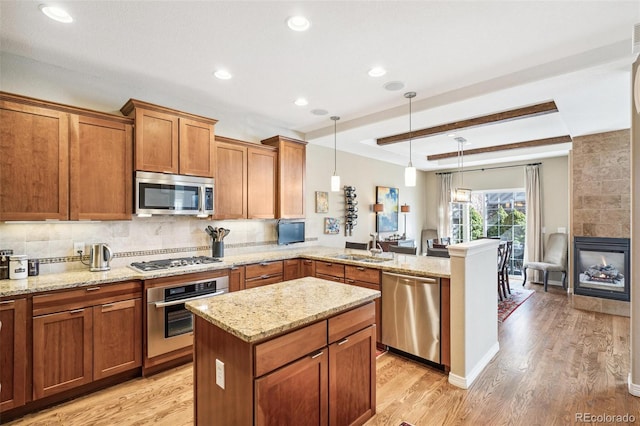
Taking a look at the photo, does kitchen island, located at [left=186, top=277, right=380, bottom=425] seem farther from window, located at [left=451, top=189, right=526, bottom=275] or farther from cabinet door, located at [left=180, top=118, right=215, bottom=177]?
window, located at [left=451, top=189, right=526, bottom=275]

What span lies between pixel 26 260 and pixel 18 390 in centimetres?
100

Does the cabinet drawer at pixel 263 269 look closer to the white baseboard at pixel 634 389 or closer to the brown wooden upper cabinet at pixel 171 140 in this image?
the brown wooden upper cabinet at pixel 171 140

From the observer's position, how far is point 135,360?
2.76 meters

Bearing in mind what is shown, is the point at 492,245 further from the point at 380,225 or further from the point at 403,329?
the point at 380,225

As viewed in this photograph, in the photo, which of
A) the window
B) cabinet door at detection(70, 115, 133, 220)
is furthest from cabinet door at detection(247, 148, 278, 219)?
the window

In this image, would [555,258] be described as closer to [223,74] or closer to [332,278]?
[332,278]

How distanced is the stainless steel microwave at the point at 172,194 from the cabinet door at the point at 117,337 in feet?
3.07

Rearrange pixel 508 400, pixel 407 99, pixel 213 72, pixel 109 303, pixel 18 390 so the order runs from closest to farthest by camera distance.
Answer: pixel 18 390
pixel 508 400
pixel 109 303
pixel 213 72
pixel 407 99

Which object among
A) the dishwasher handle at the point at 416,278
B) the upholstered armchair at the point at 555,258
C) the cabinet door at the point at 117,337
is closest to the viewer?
the cabinet door at the point at 117,337

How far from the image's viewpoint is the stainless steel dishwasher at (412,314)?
113 inches

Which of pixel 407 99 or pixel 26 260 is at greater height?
pixel 407 99

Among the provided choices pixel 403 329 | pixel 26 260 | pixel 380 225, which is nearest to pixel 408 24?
pixel 403 329

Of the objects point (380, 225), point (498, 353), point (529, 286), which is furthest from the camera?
point (380, 225)

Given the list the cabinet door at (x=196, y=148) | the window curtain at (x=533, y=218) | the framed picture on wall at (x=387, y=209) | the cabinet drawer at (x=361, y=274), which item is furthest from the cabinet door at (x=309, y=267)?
the window curtain at (x=533, y=218)
